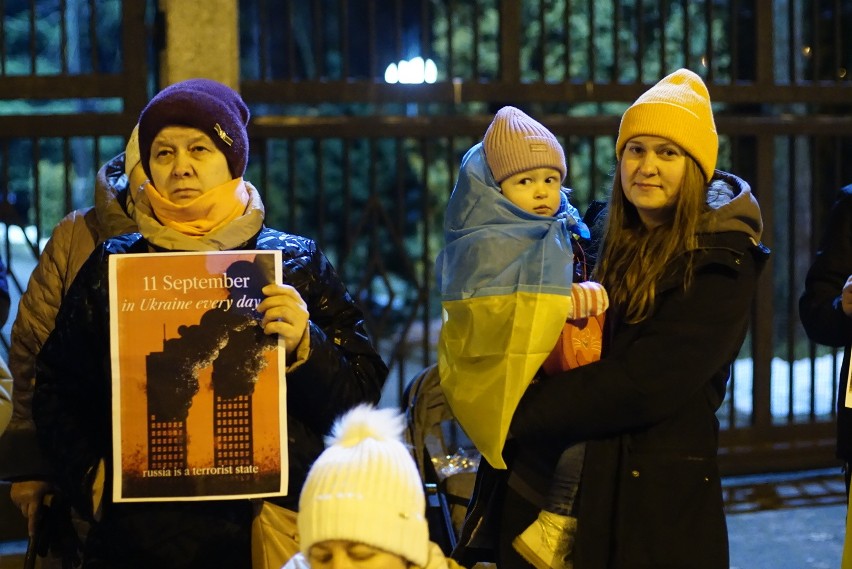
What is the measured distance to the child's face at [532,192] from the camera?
311 centimetres

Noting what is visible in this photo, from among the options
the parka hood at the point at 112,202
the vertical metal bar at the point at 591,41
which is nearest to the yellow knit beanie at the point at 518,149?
the parka hood at the point at 112,202

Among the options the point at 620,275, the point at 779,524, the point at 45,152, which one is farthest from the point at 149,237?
the point at 45,152

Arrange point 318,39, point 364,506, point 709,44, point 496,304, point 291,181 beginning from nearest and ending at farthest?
point 364,506 < point 496,304 < point 291,181 < point 318,39 < point 709,44

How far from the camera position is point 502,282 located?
9.56ft

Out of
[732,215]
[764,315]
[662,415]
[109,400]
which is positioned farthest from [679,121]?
[764,315]

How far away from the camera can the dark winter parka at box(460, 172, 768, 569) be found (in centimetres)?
282

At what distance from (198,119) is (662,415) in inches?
55.5

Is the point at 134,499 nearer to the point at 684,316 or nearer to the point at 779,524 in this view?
the point at 684,316

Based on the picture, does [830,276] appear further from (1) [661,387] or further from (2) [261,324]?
(2) [261,324]

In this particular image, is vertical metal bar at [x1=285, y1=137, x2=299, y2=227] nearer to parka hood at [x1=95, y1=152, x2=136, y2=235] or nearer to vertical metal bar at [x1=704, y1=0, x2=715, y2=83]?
parka hood at [x1=95, y1=152, x2=136, y2=235]

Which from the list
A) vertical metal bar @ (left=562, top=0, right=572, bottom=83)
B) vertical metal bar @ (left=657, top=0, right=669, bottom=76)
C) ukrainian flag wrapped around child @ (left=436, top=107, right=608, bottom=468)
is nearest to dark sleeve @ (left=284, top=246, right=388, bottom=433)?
ukrainian flag wrapped around child @ (left=436, top=107, right=608, bottom=468)

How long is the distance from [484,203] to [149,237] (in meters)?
0.88

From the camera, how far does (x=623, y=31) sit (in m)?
9.69

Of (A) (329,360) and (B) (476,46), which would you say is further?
(B) (476,46)
